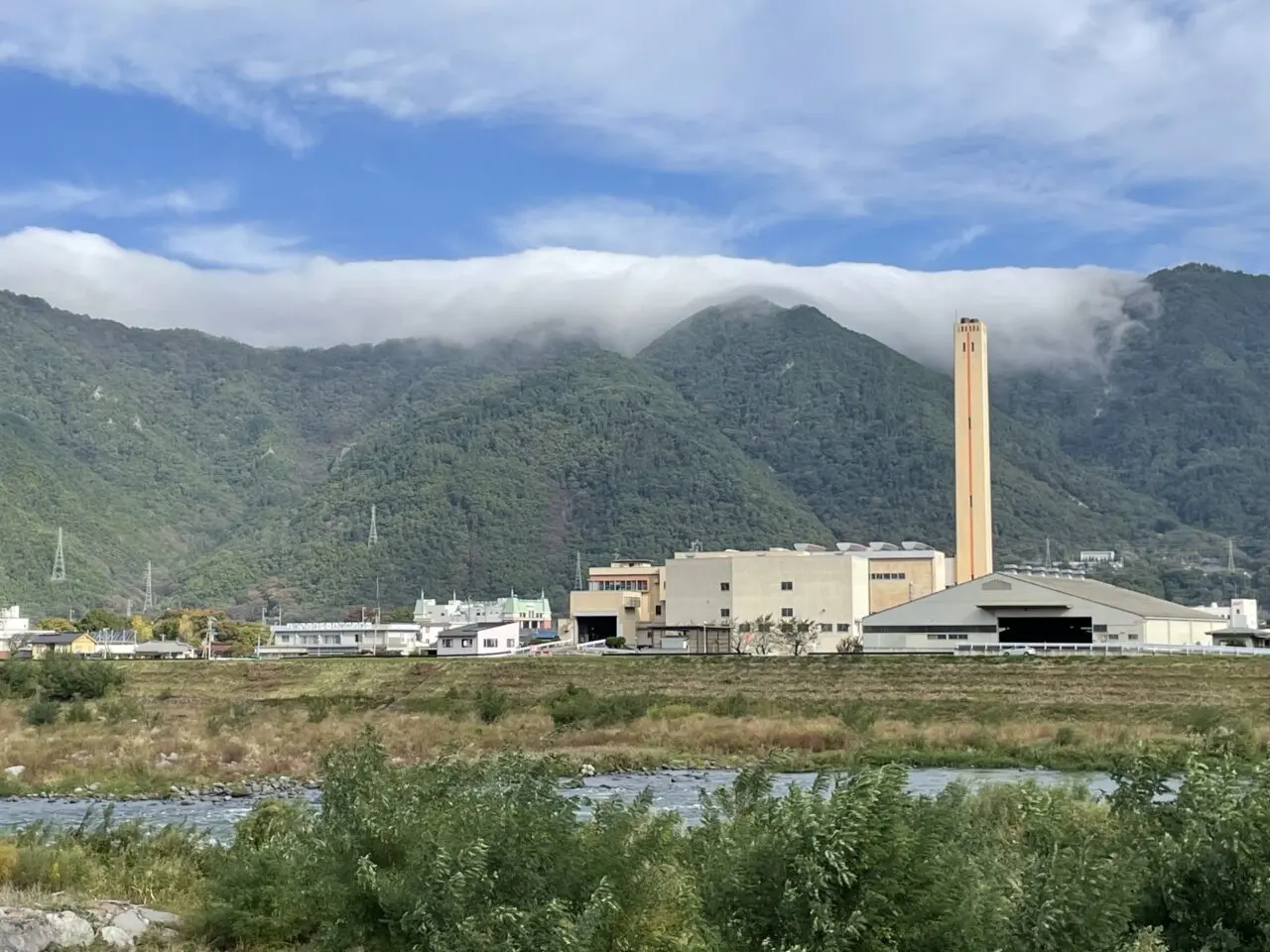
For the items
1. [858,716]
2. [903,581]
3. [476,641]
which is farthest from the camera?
[903,581]

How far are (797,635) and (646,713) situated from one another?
29.9 metres

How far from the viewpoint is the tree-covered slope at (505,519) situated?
17038 centimetres

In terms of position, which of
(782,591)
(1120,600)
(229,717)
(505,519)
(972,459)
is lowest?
(229,717)

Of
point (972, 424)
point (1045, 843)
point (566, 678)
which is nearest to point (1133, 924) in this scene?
point (1045, 843)

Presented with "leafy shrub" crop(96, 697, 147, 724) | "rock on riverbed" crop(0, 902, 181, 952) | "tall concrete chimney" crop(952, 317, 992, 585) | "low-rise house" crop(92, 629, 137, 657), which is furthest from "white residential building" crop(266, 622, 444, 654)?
"rock on riverbed" crop(0, 902, 181, 952)

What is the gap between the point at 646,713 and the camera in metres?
53.3

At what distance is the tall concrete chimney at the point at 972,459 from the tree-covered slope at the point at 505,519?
72.8 meters

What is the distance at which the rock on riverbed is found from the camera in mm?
13094

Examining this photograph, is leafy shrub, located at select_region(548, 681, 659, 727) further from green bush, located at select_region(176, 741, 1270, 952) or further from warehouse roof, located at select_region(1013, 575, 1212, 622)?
green bush, located at select_region(176, 741, 1270, 952)

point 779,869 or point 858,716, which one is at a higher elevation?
point 779,869

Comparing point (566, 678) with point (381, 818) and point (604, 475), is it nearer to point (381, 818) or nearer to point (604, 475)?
point (381, 818)

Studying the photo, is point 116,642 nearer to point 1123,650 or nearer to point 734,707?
point 734,707

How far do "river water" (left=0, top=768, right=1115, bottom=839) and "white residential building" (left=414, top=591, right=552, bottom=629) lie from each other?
255 ft

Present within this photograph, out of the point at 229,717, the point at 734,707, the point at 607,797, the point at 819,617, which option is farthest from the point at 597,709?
the point at 819,617
